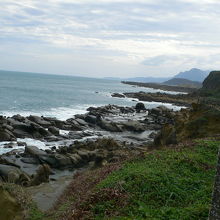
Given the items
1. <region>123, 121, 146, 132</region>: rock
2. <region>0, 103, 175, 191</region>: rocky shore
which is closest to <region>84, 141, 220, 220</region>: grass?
<region>0, 103, 175, 191</region>: rocky shore

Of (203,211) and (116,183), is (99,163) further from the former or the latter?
(203,211)

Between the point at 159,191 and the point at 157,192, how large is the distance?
0.30ft

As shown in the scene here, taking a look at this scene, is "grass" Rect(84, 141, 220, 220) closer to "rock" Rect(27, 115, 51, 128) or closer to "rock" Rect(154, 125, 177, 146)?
"rock" Rect(154, 125, 177, 146)

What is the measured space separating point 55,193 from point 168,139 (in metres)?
9.13

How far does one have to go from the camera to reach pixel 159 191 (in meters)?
11.5

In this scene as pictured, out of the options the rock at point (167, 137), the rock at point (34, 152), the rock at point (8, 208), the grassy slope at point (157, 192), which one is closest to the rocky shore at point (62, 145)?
the rock at point (34, 152)

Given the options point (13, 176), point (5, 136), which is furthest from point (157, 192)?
point (5, 136)

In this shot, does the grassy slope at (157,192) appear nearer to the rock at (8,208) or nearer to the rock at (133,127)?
the rock at (8,208)

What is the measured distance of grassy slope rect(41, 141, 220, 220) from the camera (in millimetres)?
10039

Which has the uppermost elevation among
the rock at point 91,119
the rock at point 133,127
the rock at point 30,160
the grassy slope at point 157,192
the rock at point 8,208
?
the grassy slope at point 157,192

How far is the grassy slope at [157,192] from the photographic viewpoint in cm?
1004

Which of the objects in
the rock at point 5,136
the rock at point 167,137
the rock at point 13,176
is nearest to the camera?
the rock at point 13,176

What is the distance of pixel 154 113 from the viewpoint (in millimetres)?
58188

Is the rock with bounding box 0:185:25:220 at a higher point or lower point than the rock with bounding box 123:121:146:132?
higher
